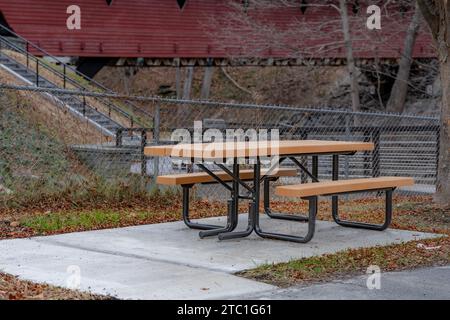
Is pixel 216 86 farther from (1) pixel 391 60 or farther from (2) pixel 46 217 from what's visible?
(2) pixel 46 217

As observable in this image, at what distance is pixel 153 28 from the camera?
33.5 metres

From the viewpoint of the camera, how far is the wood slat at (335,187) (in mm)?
7367

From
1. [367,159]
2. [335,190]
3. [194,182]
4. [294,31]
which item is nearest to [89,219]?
[194,182]

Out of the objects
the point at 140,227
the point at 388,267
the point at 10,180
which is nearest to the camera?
the point at 388,267

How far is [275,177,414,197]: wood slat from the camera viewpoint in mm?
7367

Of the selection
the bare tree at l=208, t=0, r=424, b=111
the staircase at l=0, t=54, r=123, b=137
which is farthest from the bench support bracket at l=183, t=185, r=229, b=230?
the bare tree at l=208, t=0, r=424, b=111

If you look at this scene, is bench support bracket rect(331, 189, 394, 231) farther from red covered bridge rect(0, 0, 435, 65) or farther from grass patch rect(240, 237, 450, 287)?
red covered bridge rect(0, 0, 435, 65)

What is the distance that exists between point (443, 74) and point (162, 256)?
508 centimetres

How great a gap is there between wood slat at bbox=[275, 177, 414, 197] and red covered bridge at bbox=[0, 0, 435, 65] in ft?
73.4

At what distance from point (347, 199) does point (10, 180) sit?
16.9 feet

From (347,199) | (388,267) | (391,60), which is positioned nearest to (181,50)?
(391,60)

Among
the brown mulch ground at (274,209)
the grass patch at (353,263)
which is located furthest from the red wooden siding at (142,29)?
the grass patch at (353,263)

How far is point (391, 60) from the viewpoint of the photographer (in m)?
36.8

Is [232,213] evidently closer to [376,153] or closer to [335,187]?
[335,187]
